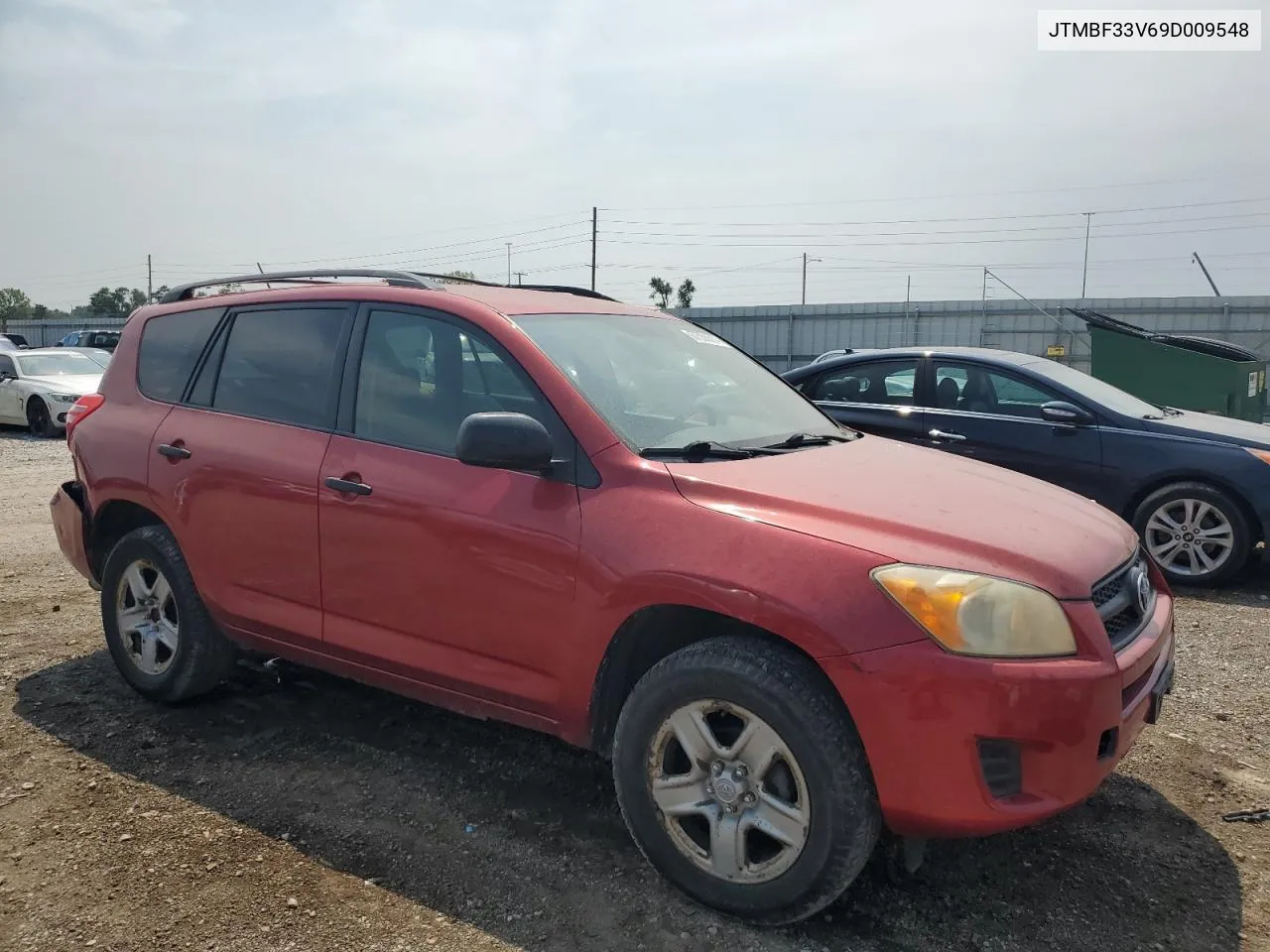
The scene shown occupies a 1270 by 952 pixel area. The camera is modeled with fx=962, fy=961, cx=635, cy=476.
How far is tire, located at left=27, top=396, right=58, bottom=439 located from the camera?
49.1 feet

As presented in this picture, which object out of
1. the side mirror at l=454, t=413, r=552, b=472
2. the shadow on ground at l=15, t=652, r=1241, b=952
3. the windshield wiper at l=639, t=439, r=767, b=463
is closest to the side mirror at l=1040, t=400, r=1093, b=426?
the shadow on ground at l=15, t=652, r=1241, b=952

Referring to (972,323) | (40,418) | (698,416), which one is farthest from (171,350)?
(972,323)

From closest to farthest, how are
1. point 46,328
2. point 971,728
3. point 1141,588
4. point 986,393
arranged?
point 971,728 < point 1141,588 < point 986,393 < point 46,328

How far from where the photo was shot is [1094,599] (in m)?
2.60

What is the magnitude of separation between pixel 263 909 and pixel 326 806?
1.94 ft

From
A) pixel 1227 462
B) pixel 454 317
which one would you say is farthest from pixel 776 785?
pixel 1227 462

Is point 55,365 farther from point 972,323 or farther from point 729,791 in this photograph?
point 972,323

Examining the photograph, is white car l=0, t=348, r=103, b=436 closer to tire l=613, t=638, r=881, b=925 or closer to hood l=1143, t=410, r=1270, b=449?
hood l=1143, t=410, r=1270, b=449

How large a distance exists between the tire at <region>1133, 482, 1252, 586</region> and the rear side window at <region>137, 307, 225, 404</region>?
219 inches

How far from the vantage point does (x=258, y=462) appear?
3.60 meters

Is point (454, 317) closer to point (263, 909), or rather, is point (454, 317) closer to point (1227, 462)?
point (263, 909)

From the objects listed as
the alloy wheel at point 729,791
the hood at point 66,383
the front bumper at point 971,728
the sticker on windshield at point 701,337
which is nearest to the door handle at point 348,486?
the alloy wheel at point 729,791

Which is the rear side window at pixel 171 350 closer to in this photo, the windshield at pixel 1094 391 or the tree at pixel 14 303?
the windshield at pixel 1094 391

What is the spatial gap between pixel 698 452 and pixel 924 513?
70 centimetres
